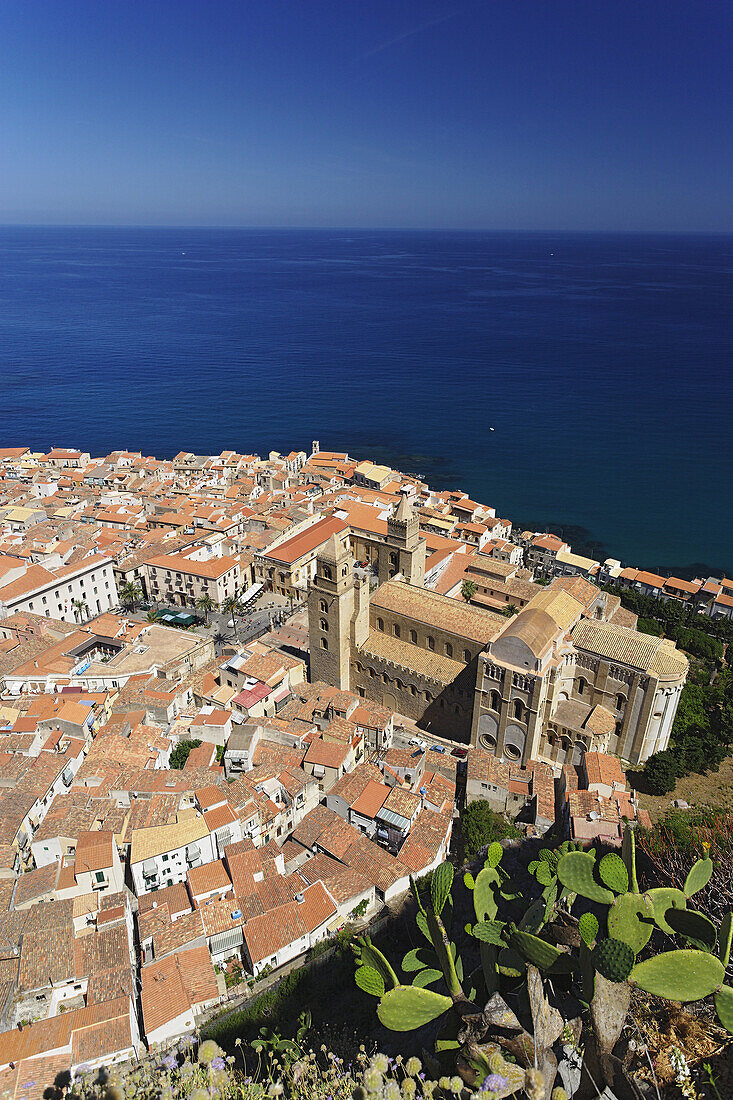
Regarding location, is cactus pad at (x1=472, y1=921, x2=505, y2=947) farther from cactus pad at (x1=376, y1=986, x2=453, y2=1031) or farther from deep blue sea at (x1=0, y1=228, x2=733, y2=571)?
deep blue sea at (x1=0, y1=228, x2=733, y2=571)

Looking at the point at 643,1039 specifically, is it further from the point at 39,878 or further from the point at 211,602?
the point at 211,602

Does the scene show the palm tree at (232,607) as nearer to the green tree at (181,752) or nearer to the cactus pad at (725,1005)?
the green tree at (181,752)

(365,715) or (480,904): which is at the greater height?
(480,904)

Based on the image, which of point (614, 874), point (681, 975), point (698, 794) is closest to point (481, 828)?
point (698, 794)

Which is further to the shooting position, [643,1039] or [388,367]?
[388,367]

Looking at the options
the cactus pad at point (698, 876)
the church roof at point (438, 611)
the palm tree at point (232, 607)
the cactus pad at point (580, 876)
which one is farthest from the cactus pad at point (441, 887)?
the palm tree at point (232, 607)

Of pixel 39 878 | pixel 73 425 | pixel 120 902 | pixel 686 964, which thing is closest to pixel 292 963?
pixel 120 902
